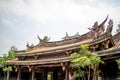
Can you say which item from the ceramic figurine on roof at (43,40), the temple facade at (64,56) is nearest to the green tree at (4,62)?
the temple facade at (64,56)

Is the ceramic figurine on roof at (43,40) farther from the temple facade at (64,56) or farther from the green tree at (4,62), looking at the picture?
the green tree at (4,62)

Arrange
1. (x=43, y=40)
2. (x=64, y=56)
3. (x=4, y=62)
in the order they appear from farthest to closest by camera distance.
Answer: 1. (x=43, y=40)
2. (x=4, y=62)
3. (x=64, y=56)

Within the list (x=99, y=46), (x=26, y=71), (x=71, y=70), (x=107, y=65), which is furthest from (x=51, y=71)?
(x=107, y=65)

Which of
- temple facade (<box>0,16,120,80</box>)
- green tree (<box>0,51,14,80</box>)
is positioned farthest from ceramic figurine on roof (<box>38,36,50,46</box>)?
green tree (<box>0,51,14,80</box>)

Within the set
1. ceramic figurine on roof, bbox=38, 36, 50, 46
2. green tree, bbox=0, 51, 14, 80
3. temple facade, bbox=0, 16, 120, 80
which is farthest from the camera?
ceramic figurine on roof, bbox=38, 36, 50, 46

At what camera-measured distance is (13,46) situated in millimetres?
27969

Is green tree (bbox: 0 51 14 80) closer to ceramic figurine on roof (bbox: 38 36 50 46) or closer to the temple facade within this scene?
the temple facade

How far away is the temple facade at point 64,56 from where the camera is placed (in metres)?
13.9

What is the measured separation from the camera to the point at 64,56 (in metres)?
20.1

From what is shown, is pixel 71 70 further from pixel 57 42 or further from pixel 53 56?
pixel 57 42

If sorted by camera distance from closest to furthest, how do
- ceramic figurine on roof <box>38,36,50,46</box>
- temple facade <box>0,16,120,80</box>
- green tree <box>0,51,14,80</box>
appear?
temple facade <box>0,16,120,80</box> → green tree <box>0,51,14,80</box> → ceramic figurine on roof <box>38,36,50,46</box>

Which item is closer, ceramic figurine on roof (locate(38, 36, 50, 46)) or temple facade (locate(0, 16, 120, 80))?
temple facade (locate(0, 16, 120, 80))

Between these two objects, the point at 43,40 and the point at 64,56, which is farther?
Answer: the point at 43,40

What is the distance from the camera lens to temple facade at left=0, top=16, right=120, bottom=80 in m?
13.9
